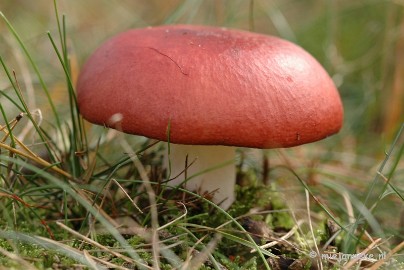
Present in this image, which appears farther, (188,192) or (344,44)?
(344,44)

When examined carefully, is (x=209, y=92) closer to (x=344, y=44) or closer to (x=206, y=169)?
(x=206, y=169)

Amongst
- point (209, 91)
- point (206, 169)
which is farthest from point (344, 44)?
point (209, 91)

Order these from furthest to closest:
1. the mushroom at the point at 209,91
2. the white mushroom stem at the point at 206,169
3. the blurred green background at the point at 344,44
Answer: the blurred green background at the point at 344,44 < the white mushroom stem at the point at 206,169 < the mushroom at the point at 209,91

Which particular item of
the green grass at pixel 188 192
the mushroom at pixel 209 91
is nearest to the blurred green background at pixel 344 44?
the green grass at pixel 188 192

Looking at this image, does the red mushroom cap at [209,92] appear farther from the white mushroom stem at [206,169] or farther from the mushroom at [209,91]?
the white mushroom stem at [206,169]

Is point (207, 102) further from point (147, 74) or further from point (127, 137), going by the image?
point (127, 137)

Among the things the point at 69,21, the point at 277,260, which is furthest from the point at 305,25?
the point at 277,260

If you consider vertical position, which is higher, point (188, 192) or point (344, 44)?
point (344, 44)
